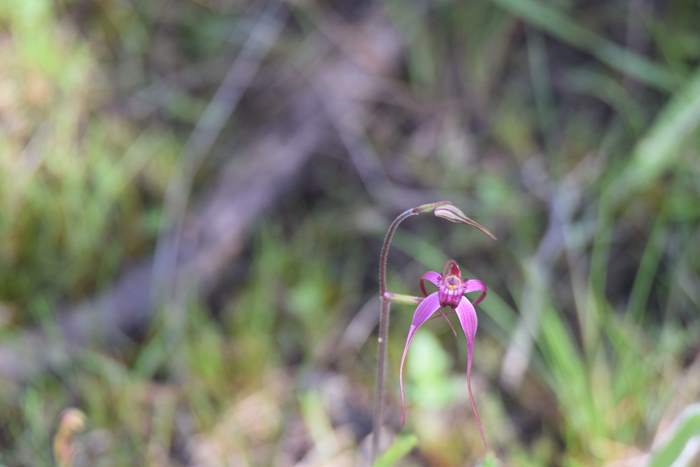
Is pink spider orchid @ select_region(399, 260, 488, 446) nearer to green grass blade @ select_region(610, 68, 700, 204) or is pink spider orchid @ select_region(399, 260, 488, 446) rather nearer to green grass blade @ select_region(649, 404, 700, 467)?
green grass blade @ select_region(649, 404, 700, 467)

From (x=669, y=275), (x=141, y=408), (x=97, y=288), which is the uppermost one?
(x=669, y=275)

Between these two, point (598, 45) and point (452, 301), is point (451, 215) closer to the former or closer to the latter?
point (452, 301)

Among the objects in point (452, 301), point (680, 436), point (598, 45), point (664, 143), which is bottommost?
point (680, 436)

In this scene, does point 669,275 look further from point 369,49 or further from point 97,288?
point 97,288

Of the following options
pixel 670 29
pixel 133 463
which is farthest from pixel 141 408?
pixel 670 29

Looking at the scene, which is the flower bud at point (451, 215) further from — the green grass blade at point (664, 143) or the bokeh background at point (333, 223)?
the green grass blade at point (664, 143)

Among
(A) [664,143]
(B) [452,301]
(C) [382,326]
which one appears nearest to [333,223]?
(A) [664,143]

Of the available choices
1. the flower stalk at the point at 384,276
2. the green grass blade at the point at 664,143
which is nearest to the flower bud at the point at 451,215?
the flower stalk at the point at 384,276

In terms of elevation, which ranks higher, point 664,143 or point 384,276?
point 664,143
